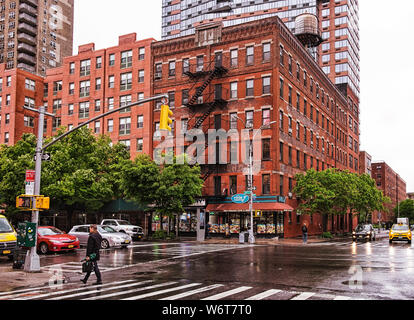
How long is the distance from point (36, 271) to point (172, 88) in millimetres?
34440

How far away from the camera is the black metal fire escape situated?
43781 millimetres

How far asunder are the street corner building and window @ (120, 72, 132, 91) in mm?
135

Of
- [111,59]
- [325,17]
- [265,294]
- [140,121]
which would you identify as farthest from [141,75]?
[325,17]

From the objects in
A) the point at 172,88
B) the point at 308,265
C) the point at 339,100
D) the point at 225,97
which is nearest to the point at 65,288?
the point at 308,265

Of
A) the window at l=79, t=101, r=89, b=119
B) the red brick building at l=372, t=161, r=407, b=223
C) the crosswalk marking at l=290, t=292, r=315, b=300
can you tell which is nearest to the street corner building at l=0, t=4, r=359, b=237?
the window at l=79, t=101, r=89, b=119

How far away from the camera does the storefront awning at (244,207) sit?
39125 mm

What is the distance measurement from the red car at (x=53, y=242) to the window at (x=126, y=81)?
2998 cm

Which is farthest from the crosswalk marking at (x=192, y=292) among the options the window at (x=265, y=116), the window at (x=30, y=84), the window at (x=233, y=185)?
the window at (x=30, y=84)

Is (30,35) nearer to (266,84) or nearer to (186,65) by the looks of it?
(186,65)

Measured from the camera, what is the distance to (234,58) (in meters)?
44.3

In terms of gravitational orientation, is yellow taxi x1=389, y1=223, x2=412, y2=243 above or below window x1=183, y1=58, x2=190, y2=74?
below

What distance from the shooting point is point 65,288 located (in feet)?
41.3

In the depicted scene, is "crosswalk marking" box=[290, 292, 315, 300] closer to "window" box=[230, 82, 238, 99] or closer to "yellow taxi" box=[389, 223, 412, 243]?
"yellow taxi" box=[389, 223, 412, 243]
